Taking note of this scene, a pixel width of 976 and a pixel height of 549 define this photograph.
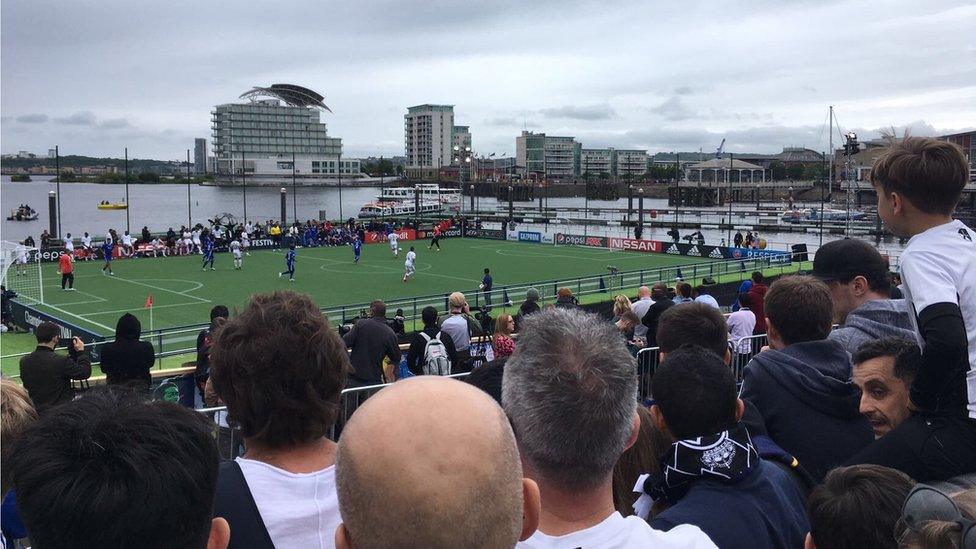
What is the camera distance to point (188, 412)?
2.39 metres

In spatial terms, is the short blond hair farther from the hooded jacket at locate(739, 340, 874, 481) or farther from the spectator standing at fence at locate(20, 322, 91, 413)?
the spectator standing at fence at locate(20, 322, 91, 413)

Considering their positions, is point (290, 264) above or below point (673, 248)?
below

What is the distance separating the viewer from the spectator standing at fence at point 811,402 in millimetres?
4176

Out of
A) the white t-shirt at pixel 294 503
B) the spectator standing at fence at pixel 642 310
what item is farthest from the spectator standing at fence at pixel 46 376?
the spectator standing at fence at pixel 642 310

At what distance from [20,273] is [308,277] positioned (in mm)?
12577

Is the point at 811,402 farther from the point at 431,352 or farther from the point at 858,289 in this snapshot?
the point at 431,352

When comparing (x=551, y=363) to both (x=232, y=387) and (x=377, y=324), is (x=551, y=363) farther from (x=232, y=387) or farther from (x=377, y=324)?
(x=377, y=324)

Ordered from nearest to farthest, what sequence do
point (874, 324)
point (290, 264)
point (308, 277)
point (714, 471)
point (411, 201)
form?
point (714, 471) < point (874, 324) < point (290, 264) < point (308, 277) < point (411, 201)

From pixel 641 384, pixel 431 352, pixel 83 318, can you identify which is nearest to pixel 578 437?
pixel 641 384

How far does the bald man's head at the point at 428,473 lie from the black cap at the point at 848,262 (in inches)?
167

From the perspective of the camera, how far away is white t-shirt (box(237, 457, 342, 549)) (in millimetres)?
2928

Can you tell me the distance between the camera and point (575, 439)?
98.0 inches

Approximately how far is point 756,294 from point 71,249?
3817cm

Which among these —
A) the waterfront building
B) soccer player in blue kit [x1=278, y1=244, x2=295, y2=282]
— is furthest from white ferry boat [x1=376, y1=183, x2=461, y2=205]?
soccer player in blue kit [x1=278, y1=244, x2=295, y2=282]
